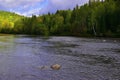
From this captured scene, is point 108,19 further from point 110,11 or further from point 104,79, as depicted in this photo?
point 104,79

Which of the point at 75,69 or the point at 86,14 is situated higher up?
the point at 86,14

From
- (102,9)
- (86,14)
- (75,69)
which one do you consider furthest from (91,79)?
(86,14)

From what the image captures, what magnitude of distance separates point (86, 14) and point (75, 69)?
406 ft

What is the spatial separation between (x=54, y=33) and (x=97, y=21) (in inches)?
2222

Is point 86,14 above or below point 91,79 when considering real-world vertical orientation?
above

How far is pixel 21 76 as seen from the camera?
2628 centimetres

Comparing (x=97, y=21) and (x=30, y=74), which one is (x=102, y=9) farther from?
(x=30, y=74)

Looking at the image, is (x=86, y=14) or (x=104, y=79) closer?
(x=104, y=79)

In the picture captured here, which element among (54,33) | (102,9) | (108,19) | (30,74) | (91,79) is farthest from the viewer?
(54,33)

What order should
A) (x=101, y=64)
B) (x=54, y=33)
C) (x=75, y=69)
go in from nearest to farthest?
(x=75, y=69) < (x=101, y=64) < (x=54, y=33)

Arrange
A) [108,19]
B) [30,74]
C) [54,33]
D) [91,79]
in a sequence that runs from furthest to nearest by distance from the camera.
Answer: [54,33]
[108,19]
[30,74]
[91,79]

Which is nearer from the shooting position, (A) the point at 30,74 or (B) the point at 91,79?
(B) the point at 91,79

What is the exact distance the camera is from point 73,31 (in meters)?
160

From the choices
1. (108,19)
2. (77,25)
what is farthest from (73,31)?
(108,19)
